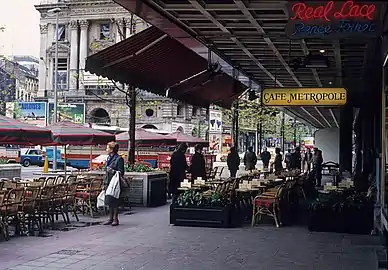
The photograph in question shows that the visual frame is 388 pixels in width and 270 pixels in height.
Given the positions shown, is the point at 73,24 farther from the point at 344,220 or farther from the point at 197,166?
the point at 344,220

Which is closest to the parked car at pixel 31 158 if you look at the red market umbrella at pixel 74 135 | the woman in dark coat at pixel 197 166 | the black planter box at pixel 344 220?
the red market umbrella at pixel 74 135

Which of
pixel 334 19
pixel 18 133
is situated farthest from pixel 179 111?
pixel 334 19

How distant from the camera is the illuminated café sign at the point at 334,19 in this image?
745cm

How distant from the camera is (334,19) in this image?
749cm

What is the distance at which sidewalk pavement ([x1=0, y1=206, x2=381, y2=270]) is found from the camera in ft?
31.9

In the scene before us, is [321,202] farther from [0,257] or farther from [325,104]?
[0,257]

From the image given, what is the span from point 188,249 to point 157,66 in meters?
4.68

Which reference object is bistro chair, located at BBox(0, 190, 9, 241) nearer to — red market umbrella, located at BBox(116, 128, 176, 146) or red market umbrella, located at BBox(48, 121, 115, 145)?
red market umbrella, located at BBox(48, 121, 115, 145)

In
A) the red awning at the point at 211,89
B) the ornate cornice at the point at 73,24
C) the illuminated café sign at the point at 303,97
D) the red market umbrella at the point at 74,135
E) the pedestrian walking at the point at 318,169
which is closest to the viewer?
the illuminated café sign at the point at 303,97

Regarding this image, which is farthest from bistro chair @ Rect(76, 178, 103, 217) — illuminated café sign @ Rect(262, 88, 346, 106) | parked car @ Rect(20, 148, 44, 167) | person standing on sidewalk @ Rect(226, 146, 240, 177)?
parked car @ Rect(20, 148, 44, 167)

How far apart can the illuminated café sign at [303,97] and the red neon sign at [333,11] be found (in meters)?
6.52

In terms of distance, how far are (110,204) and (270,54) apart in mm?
4870

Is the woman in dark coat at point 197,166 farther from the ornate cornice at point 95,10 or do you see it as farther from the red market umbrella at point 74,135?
the ornate cornice at point 95,10

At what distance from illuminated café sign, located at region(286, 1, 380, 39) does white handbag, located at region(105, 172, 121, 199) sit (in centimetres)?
693
